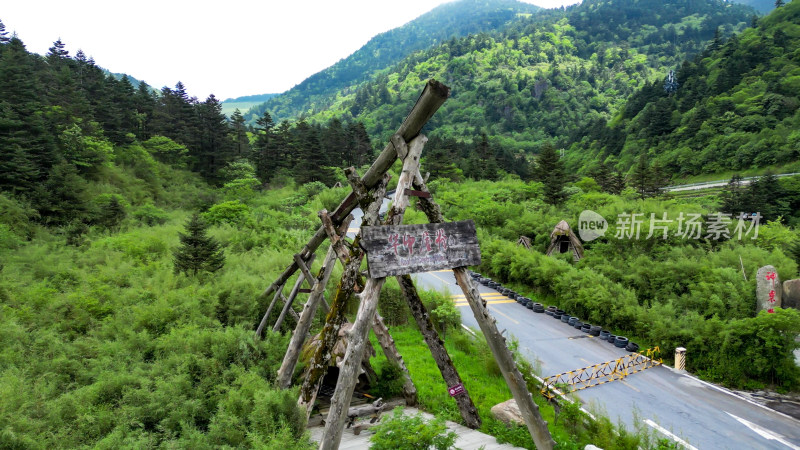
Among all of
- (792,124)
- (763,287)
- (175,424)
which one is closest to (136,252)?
(175,424)

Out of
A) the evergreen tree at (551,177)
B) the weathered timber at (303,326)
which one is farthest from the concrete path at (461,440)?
the evergreen tree at (551,177)

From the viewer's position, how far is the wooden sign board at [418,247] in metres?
4.44

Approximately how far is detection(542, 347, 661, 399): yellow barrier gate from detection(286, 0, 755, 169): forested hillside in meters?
58.5

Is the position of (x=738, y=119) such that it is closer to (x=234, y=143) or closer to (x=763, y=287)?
(x=763, y=287)

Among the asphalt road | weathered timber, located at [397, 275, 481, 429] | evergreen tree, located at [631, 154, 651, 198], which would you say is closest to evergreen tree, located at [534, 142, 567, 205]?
evergreen tree, located at [631, 154, 651, 198]

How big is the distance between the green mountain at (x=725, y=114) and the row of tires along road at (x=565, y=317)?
83.7 ft

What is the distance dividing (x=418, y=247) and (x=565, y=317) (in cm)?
1192

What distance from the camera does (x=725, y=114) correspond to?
4091 centimetres

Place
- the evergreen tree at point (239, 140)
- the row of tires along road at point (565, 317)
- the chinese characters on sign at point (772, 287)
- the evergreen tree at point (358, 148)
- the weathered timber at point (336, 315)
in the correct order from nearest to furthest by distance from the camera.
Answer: the weathered timber at point (336, 315) < the chinese characters on sign at point (772, 287) < the row of tires along road at point (565, 317) < the evergreen tree at point (239, 140) < the evergreen tree at point (358, 148)

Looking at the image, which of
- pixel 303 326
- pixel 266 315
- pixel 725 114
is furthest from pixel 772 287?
pixel 725 114

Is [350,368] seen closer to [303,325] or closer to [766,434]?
[303,325]

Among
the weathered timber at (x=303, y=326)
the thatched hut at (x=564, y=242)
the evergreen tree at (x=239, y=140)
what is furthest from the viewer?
the evergreen tree at (x=239, y=140)

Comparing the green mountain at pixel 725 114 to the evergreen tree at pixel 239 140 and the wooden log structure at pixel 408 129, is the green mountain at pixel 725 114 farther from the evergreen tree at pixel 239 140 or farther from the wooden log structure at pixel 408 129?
the evergreen tree at pixel 239 140

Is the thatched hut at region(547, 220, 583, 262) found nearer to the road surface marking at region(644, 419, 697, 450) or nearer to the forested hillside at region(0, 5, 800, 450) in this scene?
the forested hillside at region(0, 5, 800, 450)
